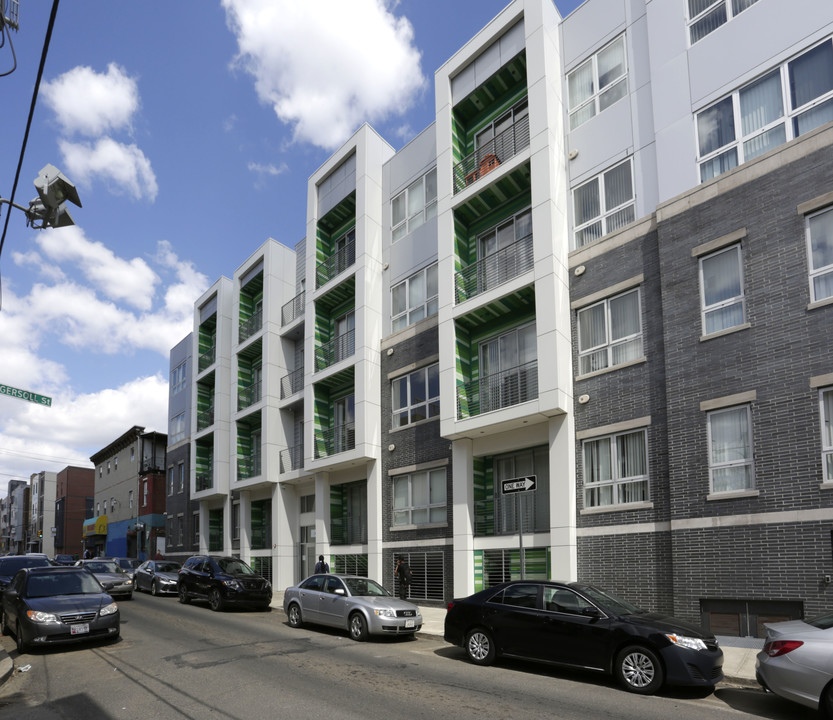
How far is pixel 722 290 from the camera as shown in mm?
14016

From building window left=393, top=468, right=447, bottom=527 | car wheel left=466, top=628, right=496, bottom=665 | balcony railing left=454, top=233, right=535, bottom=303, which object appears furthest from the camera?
building window left=393, top=468, right=447, bottom=527

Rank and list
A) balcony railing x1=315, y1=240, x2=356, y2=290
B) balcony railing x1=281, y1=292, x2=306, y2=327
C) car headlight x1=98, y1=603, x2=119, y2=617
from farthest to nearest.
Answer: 1. balcony railing x1=281, y1=292, x2=306, y2=327
2. balcony railing x1=315, y1=240, x2=356, y2=290
3. car headlight x1=98, y1=603, x2=119, y2=617

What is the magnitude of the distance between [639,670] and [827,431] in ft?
18.8

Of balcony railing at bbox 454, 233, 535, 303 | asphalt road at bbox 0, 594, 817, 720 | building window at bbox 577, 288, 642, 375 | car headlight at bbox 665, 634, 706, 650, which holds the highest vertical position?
balcony railing at bbox 454, 233, 535, 303

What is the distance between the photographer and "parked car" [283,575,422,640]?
13.8m

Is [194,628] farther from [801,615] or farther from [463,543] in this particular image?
[801,615]

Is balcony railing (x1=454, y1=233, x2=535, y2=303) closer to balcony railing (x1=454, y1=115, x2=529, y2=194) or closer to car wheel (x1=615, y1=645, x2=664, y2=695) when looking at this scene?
balcony railing (x1=454, y1=115, x2=529, y2=194)

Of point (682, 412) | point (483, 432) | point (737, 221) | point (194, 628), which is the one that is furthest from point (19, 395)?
point (737, 221)

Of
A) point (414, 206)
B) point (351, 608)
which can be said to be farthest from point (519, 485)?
point (414, 206)

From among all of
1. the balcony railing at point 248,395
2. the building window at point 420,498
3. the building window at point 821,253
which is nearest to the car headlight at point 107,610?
the building window at point 420,498

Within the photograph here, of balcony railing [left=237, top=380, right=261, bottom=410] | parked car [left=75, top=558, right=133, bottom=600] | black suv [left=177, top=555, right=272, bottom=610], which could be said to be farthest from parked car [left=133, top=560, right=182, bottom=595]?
balcony railing [left=237, top=380, right=261, bottom=410]

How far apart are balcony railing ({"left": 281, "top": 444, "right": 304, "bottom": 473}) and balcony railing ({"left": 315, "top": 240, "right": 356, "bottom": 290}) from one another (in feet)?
23.1

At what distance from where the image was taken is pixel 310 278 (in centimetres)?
2709

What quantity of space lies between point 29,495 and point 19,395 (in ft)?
313
